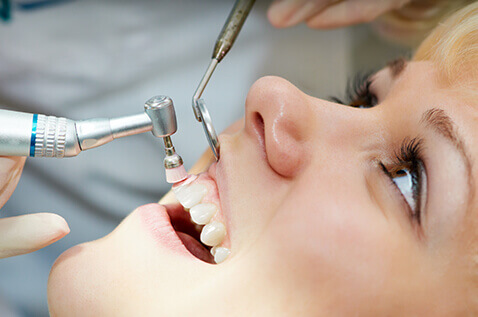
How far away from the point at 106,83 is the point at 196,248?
52cm

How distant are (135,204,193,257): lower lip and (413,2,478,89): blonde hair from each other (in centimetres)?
39

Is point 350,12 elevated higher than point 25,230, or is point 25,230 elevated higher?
point 350,12

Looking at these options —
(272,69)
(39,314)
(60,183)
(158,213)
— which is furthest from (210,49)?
(39,314)

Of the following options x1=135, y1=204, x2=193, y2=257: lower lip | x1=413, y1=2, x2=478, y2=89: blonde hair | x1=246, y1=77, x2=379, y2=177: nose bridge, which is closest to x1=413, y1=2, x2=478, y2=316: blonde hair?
x1=413, y1=2, x2=478, y2=89: blonde hair

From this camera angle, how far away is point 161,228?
57 centimetres

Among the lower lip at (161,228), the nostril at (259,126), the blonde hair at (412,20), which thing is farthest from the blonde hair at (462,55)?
the blonde hair at (412,20)

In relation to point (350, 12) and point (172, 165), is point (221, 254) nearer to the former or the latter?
point (172, 165)

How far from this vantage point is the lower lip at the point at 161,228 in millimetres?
542

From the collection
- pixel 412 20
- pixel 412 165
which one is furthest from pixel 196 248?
pixel 412 20

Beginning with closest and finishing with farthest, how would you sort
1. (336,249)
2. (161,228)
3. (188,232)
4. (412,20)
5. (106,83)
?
(336,249)
(161,228)
(188,232)
(106,83)
(412,20)

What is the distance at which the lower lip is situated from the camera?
1.78 feet

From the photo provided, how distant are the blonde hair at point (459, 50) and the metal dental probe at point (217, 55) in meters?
0.30

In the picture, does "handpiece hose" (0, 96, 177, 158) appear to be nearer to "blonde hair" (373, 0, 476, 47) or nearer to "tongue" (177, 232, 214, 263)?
"tongue" (177, 232, 214, 263)

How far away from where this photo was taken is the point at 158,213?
0.59 meters
